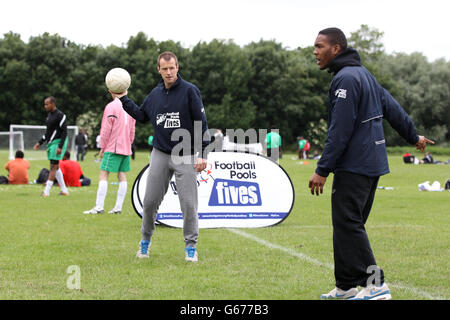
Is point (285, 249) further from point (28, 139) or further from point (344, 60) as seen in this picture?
point (28, 139)

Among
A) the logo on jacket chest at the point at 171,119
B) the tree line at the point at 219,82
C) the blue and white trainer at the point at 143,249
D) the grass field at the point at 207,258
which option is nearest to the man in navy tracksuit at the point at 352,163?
the grass field at the point at 207,258

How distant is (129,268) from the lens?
624cm

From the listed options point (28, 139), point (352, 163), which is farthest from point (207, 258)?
point (28, 139)

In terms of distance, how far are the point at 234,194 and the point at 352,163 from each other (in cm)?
493

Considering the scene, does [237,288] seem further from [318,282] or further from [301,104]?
[301,104]

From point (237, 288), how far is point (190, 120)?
2095 mm

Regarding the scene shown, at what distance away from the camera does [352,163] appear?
15.6 feet

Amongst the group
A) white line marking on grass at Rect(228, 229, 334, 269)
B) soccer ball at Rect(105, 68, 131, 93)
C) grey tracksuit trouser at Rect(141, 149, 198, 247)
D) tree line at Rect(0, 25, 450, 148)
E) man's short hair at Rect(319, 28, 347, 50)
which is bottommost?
white line marking on grass at Rect(228, 229, 334, 269)

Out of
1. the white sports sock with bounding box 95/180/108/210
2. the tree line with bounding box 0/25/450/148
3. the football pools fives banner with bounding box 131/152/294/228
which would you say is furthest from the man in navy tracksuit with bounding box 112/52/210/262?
the tree line with bounding box 0/25/450/148

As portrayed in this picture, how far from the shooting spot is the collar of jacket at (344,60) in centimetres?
488

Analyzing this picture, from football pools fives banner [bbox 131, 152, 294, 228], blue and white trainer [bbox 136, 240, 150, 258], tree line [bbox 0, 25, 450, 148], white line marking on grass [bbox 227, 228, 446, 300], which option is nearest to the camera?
white line marking on grass [bbox 227, 228, 446, 300]

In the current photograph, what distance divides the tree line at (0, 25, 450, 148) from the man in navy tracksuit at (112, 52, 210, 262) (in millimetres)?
59743

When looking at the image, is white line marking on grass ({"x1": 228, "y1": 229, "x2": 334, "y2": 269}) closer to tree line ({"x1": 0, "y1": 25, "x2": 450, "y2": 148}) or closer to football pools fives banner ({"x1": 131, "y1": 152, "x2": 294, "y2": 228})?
football pools fives banner ({"x1": 131, "y1": 152, "x2": 294, "y2": 228})

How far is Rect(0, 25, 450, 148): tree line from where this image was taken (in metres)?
68.1
